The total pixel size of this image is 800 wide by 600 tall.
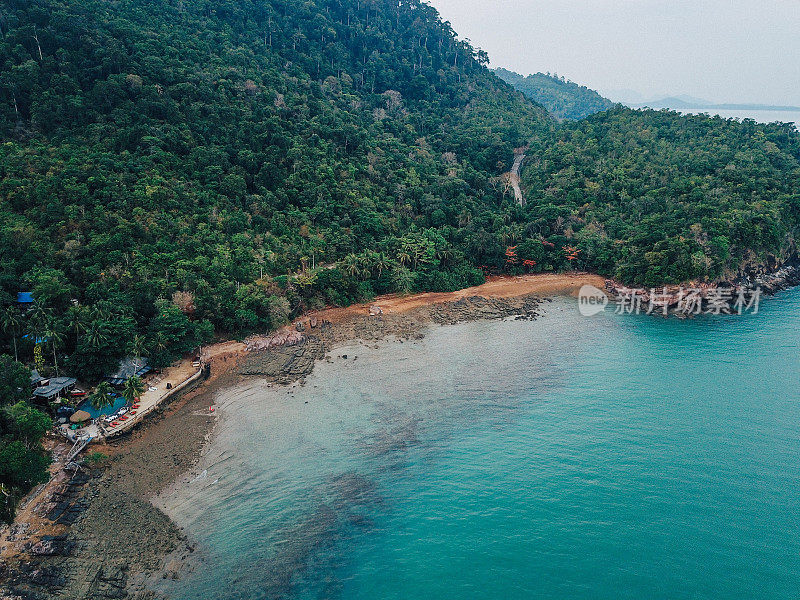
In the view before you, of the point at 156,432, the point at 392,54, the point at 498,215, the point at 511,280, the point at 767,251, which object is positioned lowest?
the point at 156,432

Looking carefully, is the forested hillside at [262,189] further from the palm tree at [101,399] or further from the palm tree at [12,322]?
the palm tree at [101,399]

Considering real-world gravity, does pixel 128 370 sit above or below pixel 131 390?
above

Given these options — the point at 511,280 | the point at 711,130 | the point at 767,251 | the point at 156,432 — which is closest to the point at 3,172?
the point at 156,432

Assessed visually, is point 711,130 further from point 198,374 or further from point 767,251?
point 198,374

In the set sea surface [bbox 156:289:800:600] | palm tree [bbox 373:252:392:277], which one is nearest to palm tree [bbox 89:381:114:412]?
sea surface [bbox 156:289:800:600]

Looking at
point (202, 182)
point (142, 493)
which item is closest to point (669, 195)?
point (202, 182)

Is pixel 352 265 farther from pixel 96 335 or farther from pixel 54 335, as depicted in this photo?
pixel 54 335
